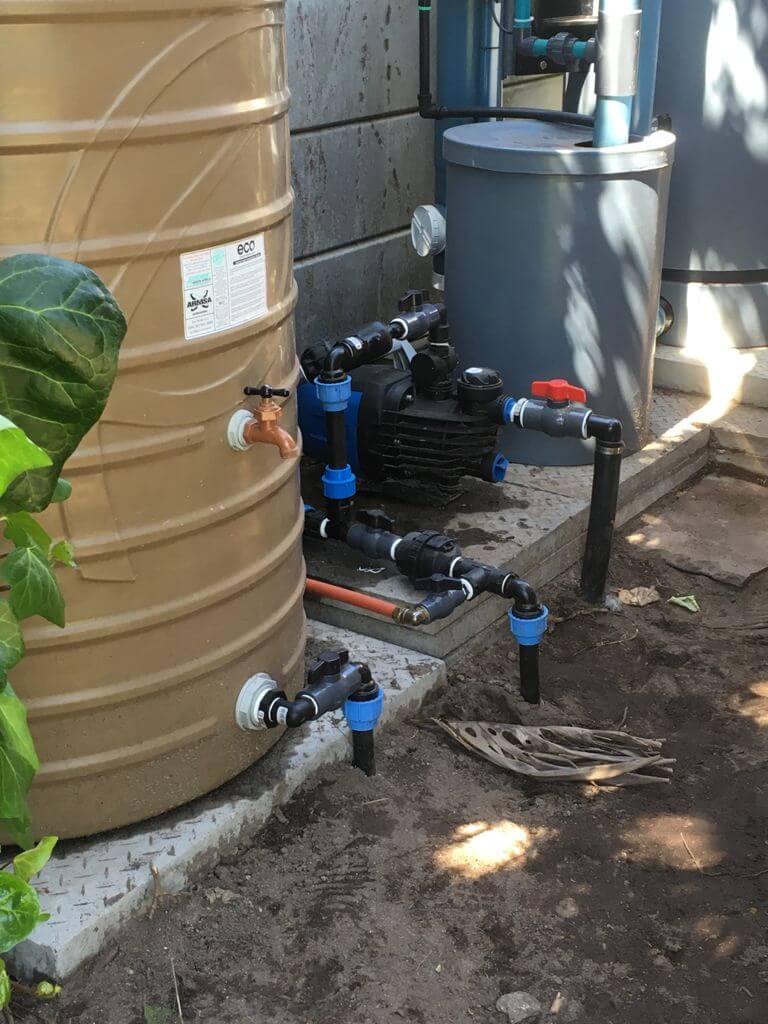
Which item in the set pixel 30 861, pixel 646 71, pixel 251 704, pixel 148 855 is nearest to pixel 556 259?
pixel 646 71

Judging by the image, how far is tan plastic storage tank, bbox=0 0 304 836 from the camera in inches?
71.2

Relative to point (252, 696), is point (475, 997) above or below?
below

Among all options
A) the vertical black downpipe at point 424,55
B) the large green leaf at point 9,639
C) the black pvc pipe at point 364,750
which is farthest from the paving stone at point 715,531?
the large green leaf at point 9,639

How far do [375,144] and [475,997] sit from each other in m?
3.33

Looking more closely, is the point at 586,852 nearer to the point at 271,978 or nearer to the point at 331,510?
the point at 271,978

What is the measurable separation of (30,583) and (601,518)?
2.15m

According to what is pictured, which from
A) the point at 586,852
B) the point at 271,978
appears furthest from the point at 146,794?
the point at 586,852

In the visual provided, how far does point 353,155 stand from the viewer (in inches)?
174

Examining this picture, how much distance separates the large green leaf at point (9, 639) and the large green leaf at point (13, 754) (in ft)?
0.10

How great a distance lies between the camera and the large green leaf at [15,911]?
1.40m

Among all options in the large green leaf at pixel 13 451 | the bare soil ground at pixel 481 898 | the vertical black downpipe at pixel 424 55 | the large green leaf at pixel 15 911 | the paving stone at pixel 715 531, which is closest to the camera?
the large green leaf at pixel 13 451

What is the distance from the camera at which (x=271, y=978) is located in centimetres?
217

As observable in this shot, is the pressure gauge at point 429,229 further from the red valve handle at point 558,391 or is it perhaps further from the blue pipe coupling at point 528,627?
the blue pipe coupling at point 528,627

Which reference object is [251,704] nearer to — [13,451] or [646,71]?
[13,451]
